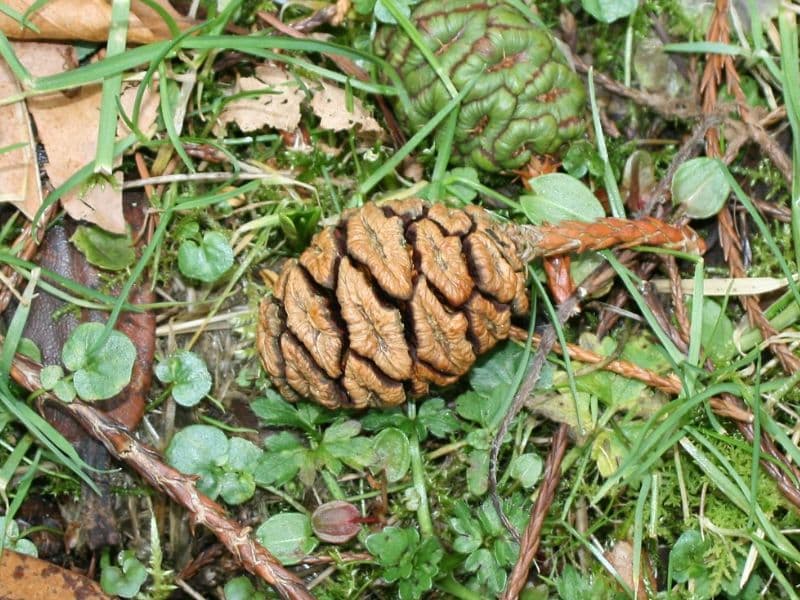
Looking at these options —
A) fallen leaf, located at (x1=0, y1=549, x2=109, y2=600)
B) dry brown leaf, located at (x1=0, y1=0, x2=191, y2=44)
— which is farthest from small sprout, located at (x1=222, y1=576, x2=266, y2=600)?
dry brown leaf, located at (x1=0, y1=0, x2=191, y2=44)

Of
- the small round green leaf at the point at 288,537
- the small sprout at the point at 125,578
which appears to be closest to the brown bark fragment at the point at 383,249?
the small round green leaf at the point at 288,537

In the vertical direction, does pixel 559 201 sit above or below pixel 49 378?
above

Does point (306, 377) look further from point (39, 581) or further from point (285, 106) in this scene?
point (39, 581)

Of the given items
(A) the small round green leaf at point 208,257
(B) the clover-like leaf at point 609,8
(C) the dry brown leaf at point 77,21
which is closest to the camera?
(C) the dry brown leaf at point 77,21

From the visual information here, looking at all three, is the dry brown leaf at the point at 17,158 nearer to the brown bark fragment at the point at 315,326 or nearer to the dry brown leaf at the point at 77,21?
the dry brown leaf at the point at 77,21

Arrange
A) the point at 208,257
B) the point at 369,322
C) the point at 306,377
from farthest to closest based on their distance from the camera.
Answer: the point at 208,257 → the point at 306,377 → the point at 369,322

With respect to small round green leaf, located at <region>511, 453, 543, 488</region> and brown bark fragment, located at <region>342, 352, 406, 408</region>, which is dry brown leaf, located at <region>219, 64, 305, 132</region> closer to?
brown bark fragment, located at <region>342, 352, 406, 408</region>

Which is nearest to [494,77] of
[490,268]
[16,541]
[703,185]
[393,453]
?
[490,268]
